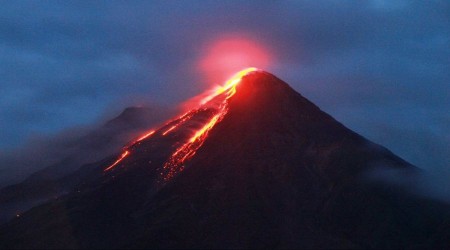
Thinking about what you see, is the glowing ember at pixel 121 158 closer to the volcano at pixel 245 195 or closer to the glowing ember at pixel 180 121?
the volcano at pixel 245 195

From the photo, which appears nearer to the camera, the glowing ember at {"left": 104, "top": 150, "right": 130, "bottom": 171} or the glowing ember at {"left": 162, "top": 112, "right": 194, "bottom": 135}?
the glowing ember at {"left": 104, "top": 150, "right": 130, "bottom": 171}

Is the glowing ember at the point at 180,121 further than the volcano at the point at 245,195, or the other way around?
the glowing ember at the point at 180,121

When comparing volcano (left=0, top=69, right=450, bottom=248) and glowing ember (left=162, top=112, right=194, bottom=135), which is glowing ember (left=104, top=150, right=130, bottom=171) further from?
glowing ember (left=162, top=112, right=194, bottom=135)

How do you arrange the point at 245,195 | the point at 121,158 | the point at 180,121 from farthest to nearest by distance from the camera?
1. the point at 180,121
2. the point at 121,158
3. the point at 245,195

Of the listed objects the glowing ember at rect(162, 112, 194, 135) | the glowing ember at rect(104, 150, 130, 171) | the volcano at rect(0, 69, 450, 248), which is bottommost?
the volcano at rect(0, 69, 450, 248)

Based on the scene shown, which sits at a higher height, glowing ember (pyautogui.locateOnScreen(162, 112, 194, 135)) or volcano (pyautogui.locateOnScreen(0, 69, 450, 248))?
glowing ember (pyautogui.locateOnScreen(162, 112, 194, 135))

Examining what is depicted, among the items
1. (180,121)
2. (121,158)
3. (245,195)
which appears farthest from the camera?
(180,121)

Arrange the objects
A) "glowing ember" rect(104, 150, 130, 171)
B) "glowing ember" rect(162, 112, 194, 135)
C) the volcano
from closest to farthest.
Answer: the volcano, "glowing ember" rect(104, 150, 130, 171), "glowing ember" rect(162, 112, 194, 135)

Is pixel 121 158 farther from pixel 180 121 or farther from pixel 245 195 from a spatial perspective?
pixel 245 195
